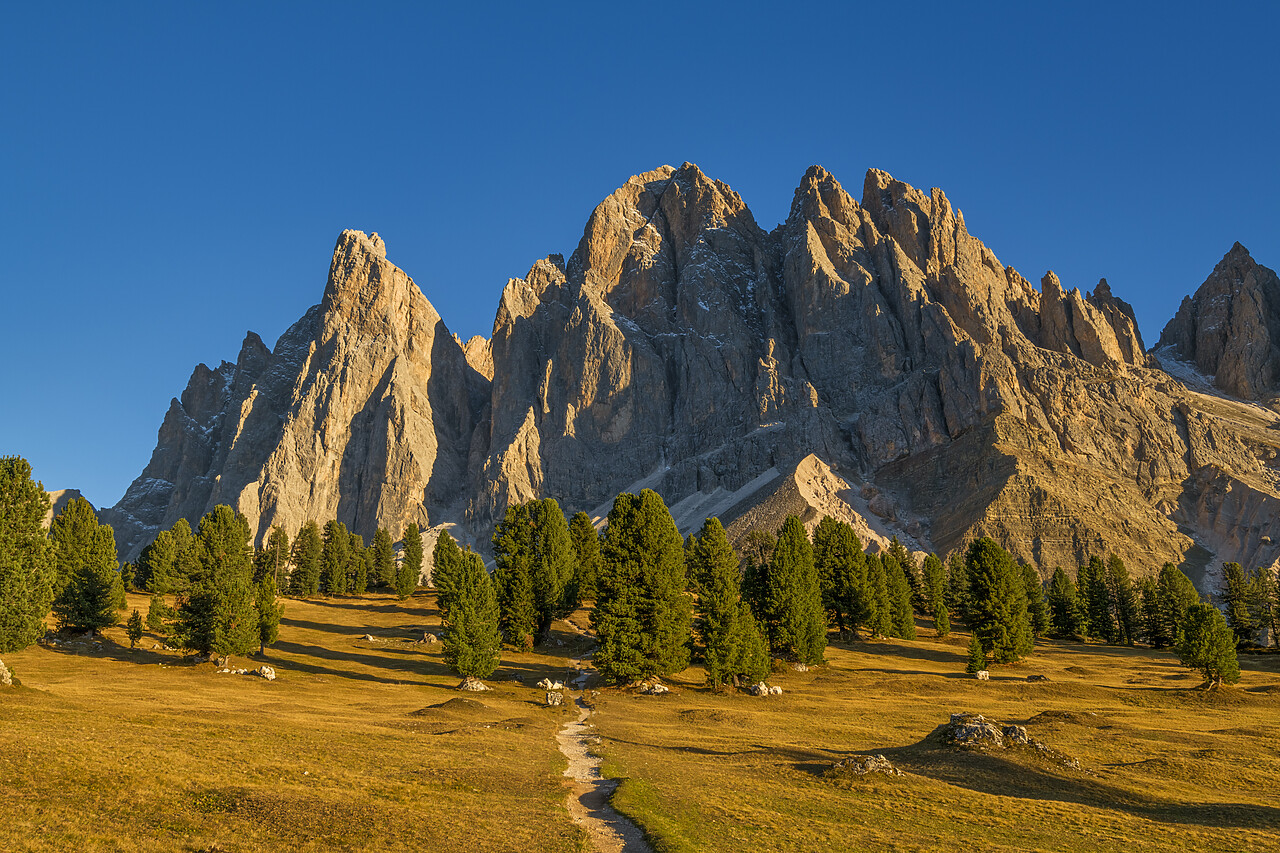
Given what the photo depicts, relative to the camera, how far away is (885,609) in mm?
88188

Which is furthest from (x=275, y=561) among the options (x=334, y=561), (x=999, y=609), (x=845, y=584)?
(x=999, y=609)

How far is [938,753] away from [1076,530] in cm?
17877

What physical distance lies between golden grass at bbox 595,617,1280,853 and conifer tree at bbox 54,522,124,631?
147 feet

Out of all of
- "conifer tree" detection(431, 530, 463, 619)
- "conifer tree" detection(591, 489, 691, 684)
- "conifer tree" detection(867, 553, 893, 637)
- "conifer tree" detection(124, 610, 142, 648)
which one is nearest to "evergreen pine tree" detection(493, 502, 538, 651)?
"conifer tree" detection(431, 530, 463, 619)

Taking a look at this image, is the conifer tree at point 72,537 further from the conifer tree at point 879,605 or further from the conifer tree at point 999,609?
the conifer tree at point 999,609

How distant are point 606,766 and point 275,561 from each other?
4728 inches

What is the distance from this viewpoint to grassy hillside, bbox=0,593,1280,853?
18.9 m

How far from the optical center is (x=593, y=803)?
2402cm

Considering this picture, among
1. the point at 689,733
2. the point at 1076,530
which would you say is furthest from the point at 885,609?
the point at 1076,530

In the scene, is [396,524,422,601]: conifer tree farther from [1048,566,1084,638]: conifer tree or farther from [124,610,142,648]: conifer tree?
[1048,566,1084,638]: conifer tree

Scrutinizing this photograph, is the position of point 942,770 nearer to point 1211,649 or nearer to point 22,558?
point 1211,649

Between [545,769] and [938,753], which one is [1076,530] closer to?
[938,753]

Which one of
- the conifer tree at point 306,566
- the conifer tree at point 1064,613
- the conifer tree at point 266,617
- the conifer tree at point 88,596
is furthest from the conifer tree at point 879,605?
the conifer tree at point 306,566

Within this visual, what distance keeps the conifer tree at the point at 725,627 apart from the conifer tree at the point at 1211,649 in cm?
3297
